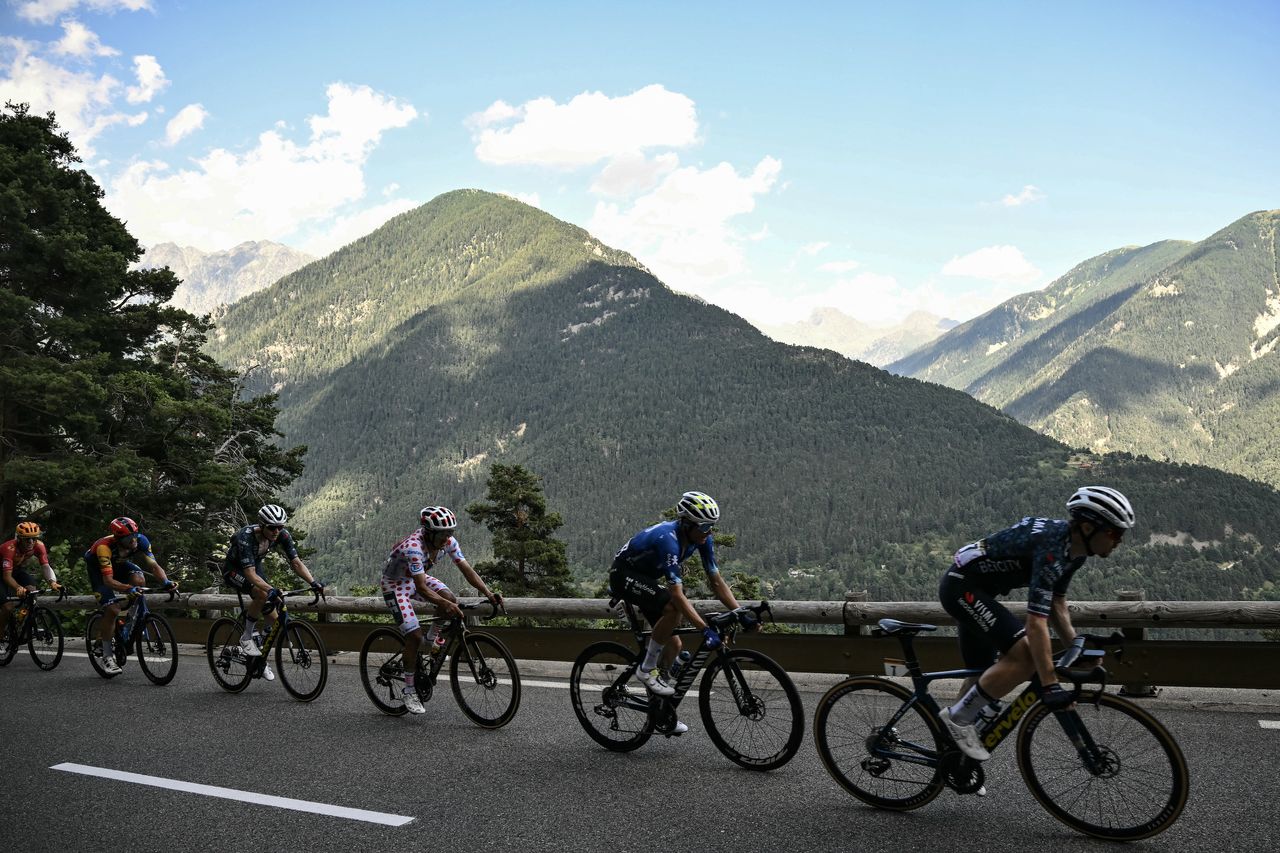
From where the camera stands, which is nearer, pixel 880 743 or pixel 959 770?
pixel 959 770

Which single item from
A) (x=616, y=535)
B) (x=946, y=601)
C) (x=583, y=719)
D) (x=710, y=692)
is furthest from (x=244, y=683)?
(x=616, y=535)

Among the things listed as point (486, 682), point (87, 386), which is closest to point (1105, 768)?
point (486, 682)

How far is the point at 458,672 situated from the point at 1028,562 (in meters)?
5.07

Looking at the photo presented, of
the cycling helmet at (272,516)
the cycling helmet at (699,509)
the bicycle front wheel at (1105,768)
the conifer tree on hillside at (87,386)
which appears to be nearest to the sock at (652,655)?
the cycling helmet at (699,509)

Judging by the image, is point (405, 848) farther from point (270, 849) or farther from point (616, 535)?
point (616, 535)

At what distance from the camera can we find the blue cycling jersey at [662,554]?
652 centimetres

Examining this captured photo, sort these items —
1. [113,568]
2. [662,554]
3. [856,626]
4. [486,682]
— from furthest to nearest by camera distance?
[113,568], [856,626], [486,682], [662,554]

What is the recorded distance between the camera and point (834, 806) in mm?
5652

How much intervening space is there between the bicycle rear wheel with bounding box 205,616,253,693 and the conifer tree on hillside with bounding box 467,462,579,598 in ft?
104

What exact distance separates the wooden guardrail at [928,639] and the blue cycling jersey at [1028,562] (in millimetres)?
2574

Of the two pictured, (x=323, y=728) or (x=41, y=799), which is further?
(x=323, y=728)

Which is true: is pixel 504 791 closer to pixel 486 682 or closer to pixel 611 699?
pixel 611 699

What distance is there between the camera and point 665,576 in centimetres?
658

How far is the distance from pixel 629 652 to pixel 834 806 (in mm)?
2010
